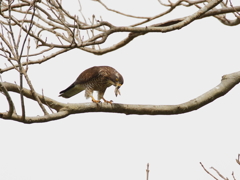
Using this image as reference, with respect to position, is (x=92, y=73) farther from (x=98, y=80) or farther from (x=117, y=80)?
(x=117, y=80)

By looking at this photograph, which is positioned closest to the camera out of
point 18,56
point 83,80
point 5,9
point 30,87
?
point 18,56

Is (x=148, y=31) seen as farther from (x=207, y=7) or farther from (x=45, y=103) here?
(x=45, y=103)

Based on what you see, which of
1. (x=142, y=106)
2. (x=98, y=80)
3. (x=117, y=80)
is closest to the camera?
(x=142, y=106)

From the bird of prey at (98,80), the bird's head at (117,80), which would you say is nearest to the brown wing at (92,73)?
the bird of prey at (98,80)

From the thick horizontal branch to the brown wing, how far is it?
1829 mm

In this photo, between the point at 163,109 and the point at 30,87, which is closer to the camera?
the point at 30,87

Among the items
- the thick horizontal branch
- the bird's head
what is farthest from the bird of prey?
the thick horizontal branch

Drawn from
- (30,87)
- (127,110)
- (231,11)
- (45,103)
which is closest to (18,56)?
(30,87)

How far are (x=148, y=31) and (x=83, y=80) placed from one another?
89.1 inches

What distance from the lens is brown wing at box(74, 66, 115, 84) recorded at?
278 inches

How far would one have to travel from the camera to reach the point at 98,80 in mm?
7113

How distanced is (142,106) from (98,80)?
197 centimetres

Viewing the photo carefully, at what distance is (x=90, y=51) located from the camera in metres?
6.03

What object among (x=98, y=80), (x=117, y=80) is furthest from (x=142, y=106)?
(x=98, y=80)
